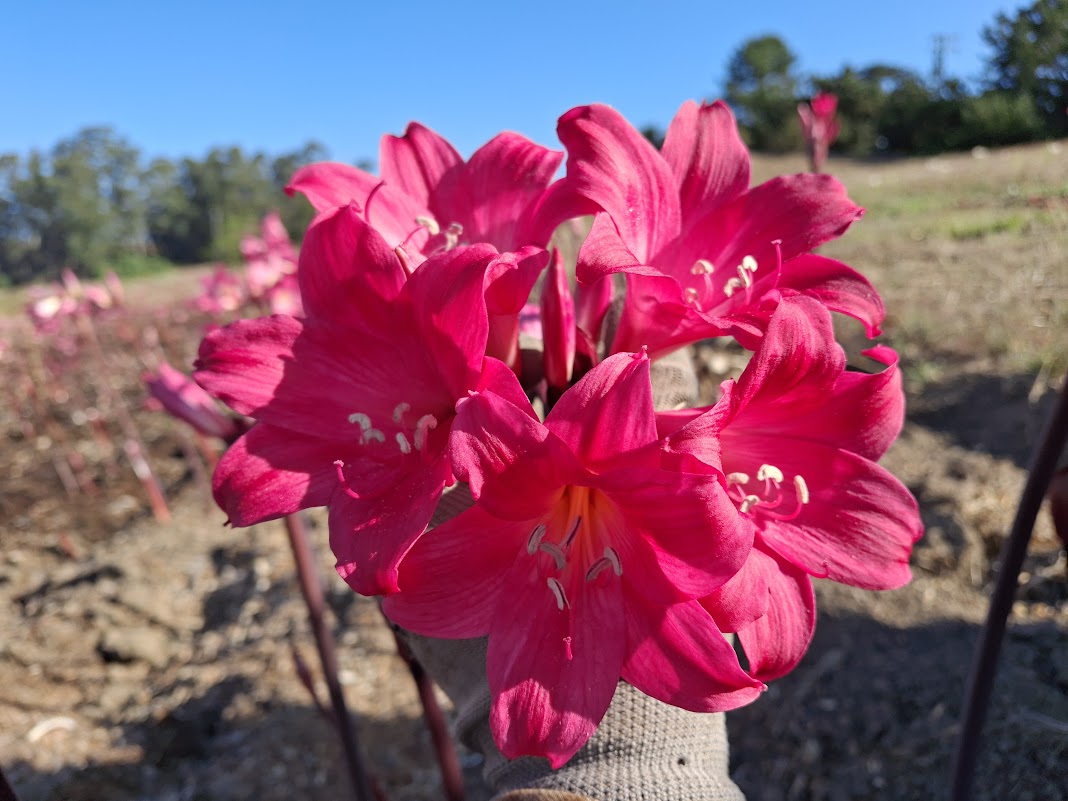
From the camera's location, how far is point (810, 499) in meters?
0.85

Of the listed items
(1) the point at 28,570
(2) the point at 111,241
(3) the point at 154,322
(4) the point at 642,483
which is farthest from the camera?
(2) the point at 111,241

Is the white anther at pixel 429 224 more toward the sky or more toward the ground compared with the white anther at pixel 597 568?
more toward the sky

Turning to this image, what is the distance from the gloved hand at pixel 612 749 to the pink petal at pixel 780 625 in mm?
253

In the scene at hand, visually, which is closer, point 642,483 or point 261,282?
point 642,483

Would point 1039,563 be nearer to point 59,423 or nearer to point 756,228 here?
point 756,228

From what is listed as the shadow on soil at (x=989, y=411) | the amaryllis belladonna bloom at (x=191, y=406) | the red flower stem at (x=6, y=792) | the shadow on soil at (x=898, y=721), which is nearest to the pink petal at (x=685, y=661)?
the red flower stem at (x=6, y=792)

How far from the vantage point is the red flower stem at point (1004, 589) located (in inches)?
41.1

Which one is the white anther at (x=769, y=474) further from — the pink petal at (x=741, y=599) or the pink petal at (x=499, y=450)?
the pink petal at (x=499, y=450)

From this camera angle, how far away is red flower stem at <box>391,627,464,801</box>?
3.90 ft

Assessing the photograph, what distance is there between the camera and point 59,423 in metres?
6.32

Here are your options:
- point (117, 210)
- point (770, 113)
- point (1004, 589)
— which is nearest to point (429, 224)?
point (1004, 589)

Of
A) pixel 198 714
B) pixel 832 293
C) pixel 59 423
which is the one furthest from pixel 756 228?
pixel 59 423

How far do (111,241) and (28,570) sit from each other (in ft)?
69.3

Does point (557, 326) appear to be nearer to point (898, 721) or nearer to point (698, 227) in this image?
point (698, 227)
